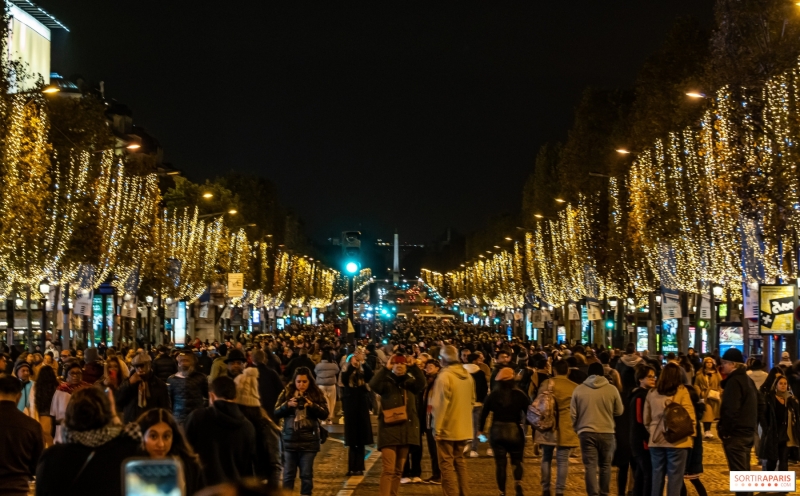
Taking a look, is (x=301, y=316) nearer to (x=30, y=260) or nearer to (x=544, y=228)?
(x=544, y=228)

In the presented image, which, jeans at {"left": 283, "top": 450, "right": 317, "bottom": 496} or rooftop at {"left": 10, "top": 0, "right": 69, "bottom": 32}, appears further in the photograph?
rooftop at {"left": 10, "top": 0, "right": 69, "bottom": 32}

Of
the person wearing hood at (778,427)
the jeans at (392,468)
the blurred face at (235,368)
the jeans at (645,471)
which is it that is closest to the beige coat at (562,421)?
the jeans at (645,471)

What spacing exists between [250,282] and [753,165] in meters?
61.6

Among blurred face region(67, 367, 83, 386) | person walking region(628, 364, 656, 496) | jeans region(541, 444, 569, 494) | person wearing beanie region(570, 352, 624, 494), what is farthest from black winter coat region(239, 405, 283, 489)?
blurred face region(67, 367, 83, 386)

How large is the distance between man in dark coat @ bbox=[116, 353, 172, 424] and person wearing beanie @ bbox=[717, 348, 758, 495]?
6.80 metres

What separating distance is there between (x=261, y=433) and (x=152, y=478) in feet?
17.0

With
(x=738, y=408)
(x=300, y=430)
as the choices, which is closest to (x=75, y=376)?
(x=300, y=430)

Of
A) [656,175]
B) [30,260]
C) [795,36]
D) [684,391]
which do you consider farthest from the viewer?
[656,175]

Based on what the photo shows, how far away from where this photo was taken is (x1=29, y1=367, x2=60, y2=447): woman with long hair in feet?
60.4

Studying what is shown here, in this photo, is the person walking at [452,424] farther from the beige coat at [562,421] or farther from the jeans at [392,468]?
the beige coat at [562,421]

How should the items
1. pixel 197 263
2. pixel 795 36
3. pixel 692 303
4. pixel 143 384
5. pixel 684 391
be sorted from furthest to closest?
pixel 197 263
pixel 692 303
pixel 795 36
pixel 143 384
pixel 684 391

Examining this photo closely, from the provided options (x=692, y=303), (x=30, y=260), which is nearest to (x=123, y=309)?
(x=30, y=260)

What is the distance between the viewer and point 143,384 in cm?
1659

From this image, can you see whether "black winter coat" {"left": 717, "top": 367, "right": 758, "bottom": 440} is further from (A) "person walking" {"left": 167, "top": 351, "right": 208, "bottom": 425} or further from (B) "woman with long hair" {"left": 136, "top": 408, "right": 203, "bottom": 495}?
(B) "woman with long hair" {"left": 136, "top": 408, "right": 203, "bottom": 495}
